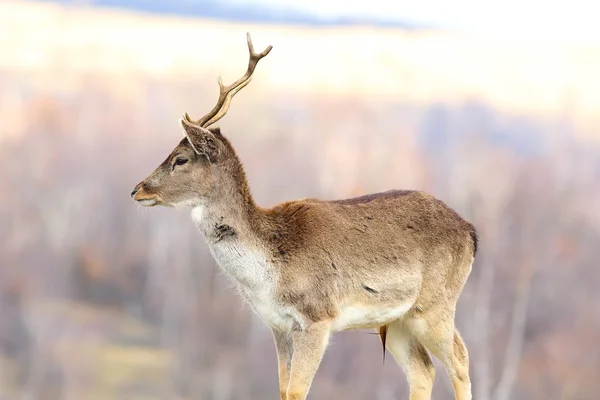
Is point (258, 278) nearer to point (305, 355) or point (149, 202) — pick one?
point (305, 355)

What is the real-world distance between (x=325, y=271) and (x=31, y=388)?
33617mm

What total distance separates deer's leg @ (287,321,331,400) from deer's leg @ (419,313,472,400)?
1246 mm

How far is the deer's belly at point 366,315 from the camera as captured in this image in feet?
30.3

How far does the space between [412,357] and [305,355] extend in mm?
1601

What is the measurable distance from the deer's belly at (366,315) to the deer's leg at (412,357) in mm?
548

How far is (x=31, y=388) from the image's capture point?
134ft

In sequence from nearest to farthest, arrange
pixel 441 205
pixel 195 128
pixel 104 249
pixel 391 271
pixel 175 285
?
1. pixel 195 128
2. pixel 391 271
3. pixel 441 205
4. pixel 104 249
5. pixel 175 285

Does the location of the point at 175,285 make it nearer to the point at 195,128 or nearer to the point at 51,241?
the point at 51,241

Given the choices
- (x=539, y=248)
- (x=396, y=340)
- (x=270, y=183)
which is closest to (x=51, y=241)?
(x=270, y=183)

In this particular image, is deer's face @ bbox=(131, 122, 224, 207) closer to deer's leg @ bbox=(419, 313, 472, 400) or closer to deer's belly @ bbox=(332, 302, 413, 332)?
deer's belly @ bbox=(332, 302, 413, 332)

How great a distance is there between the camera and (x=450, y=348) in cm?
990

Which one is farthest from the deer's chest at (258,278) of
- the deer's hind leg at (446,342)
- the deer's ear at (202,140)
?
the deer's hind leg at (446,342)

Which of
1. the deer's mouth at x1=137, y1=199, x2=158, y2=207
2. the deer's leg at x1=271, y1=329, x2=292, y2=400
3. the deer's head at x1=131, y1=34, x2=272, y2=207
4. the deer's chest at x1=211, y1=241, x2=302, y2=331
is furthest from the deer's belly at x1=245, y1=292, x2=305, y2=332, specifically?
the deer's mouth at x1=137, y1=199, x2=158, y2=207

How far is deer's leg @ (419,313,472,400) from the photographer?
9812 millimetres
